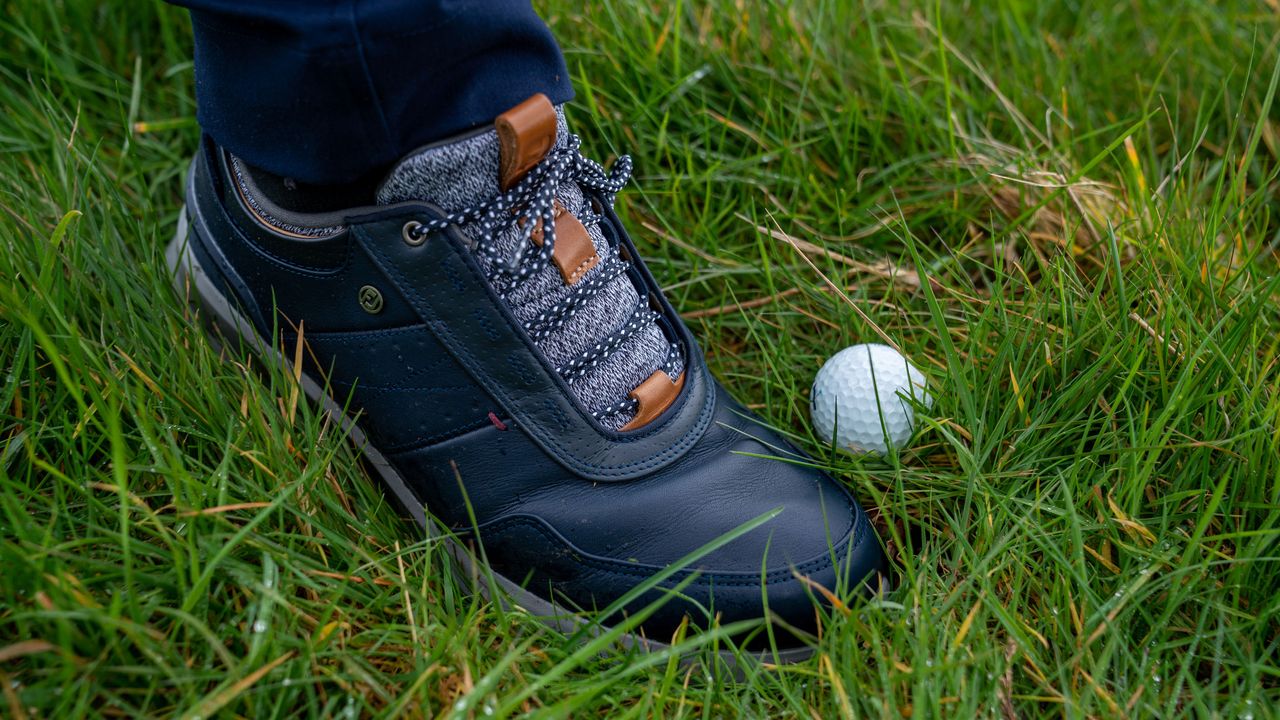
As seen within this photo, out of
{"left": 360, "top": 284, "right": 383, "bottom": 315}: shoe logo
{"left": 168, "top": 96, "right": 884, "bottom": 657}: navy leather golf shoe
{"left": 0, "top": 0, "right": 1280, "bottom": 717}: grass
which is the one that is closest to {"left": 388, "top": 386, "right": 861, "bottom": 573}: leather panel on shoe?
{"left": 168, "top": 96, "right": 884, "bottom": 657}: navy leather golf shoe

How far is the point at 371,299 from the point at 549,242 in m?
0.27

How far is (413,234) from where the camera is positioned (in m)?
1.26

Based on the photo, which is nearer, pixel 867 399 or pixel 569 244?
pixel 569 244

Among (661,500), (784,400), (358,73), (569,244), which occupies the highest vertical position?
(358,73)

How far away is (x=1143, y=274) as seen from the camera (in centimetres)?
160

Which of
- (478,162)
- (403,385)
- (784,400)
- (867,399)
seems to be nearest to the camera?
(478,162)

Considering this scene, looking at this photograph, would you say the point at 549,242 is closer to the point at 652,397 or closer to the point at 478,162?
the point at 478,162

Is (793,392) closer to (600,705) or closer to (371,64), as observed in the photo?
(600,705)

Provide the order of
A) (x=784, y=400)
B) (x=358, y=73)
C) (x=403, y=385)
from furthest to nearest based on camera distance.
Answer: (x=784, y=400) → (x=403, y=385) → (x=358, y=73)

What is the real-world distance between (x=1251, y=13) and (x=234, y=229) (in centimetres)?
249

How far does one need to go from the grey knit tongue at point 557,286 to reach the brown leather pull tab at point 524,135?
22 mm

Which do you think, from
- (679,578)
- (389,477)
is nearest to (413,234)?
(389,477)

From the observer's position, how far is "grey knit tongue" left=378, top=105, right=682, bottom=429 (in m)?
1.23

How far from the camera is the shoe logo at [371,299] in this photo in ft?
4.29
